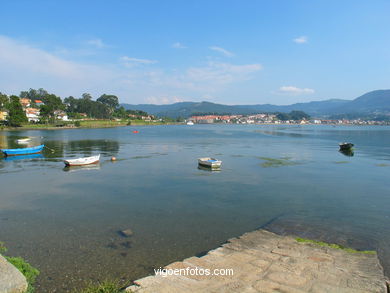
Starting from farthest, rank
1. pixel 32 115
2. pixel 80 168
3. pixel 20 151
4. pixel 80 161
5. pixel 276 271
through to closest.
→ pixel 32 115
pixel 20 151
pixel 80 161
pixel 80 168
pixel 276 271

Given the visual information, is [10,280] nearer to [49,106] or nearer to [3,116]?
[3,116]

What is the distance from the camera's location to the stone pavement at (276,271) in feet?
28.7

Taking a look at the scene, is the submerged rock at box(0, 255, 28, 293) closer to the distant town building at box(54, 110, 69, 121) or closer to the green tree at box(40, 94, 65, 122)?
the green tree at box(40, 94, 65, 122)

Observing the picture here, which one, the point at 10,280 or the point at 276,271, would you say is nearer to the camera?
Result: the point at 10,280

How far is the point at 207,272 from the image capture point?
384 inches

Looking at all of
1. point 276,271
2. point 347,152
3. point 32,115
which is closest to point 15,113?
point 32,115

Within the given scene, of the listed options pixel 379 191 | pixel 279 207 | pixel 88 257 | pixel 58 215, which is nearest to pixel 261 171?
pixel 379 191

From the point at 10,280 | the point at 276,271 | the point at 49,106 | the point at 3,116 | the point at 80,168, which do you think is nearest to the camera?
the point at 10,280

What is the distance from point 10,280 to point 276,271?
770 cm

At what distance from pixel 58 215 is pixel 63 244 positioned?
14.8 ft

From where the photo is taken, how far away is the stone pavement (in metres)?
8.73

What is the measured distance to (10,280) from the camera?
7.05 m

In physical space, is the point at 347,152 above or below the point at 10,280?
below

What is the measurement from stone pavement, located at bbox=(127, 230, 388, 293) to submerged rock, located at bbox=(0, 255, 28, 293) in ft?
9.08
